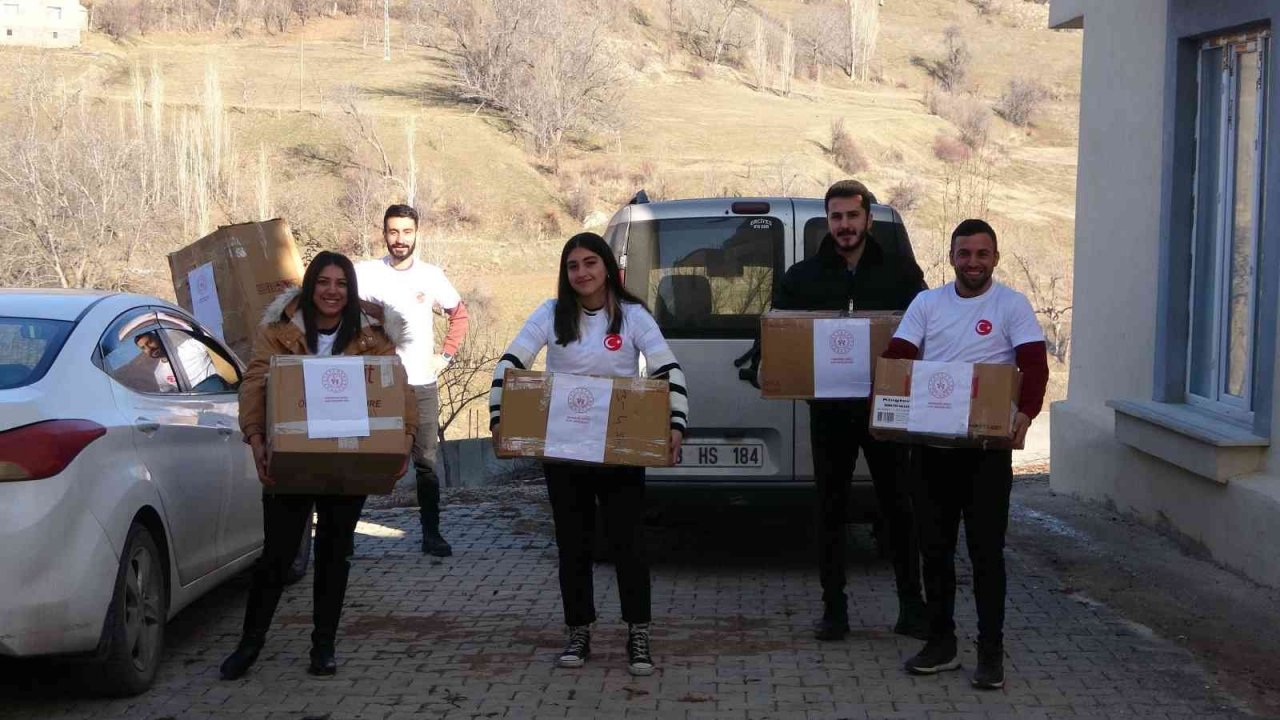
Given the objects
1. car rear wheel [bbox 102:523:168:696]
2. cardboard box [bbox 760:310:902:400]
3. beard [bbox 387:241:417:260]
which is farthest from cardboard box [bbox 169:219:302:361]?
cardboard box [bbox 760:310:902:400]

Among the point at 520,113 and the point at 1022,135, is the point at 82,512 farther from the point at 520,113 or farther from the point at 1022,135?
the point at 1022,135

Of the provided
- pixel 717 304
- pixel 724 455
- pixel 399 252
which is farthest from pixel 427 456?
pixel 717 304

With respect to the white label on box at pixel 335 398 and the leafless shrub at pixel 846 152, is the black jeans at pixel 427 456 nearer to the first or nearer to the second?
the white label on box at pixel 335 398

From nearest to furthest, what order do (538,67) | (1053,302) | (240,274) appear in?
1. (240,274)
2. (1053,302)
3. (538,67)

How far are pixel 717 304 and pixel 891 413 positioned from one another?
2.33 meters

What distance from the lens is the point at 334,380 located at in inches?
216

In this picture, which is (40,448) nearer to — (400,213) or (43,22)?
(400,213)

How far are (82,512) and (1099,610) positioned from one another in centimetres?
480

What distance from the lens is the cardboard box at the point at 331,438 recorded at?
543 cm

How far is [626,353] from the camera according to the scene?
5.86 m

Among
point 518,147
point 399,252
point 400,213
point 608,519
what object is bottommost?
point 608,519

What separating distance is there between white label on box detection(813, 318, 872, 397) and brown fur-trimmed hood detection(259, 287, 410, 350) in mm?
1783

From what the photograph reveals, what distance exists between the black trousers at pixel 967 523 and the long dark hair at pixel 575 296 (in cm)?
138

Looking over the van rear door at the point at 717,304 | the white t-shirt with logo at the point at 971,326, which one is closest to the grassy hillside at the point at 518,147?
the van rear door at the point at 717,304
